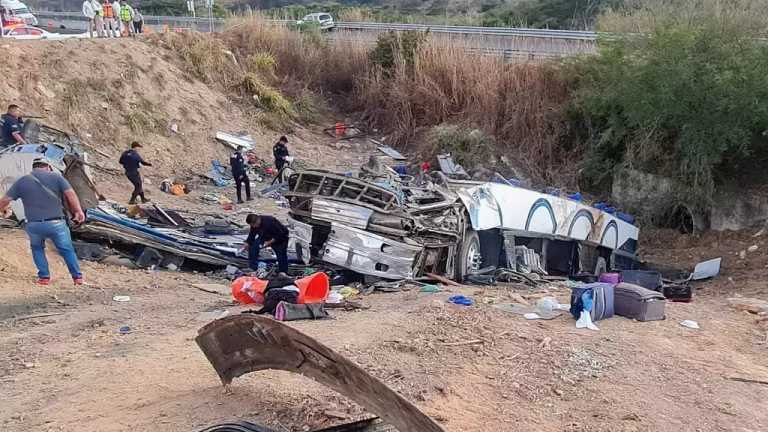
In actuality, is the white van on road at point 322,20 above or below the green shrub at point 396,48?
above

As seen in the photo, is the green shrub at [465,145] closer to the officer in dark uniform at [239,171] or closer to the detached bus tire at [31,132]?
the officer in dark uniform at [239,171]

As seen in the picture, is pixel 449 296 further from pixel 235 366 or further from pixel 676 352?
pixel 235 366

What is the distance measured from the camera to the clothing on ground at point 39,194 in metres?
7.51

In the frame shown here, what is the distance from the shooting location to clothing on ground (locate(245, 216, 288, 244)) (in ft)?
31.9

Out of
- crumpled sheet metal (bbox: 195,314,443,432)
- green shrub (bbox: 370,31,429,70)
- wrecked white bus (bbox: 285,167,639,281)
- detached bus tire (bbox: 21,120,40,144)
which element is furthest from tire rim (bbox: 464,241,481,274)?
green shrub (bbox: 370,31,429,70)

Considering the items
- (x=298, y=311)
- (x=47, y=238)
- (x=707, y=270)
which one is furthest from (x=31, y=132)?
(x=707, y=270)

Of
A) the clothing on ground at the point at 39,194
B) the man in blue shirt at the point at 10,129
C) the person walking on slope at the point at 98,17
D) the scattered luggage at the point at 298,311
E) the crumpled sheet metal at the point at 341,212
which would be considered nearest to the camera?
the scattered luggage at the point at 298,311

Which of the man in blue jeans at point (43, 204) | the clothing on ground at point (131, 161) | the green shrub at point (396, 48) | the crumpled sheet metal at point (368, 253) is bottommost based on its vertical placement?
the crumpled sheet metal at point (368, 253)

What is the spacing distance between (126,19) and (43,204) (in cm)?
1507

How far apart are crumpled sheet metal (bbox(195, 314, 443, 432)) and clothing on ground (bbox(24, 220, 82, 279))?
4104 millimetres

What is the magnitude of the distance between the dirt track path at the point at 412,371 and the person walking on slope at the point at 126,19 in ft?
48.4

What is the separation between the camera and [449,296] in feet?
27.6

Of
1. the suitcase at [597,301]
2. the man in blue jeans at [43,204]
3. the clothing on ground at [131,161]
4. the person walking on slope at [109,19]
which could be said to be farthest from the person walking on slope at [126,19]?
the suitcase at [597,301]

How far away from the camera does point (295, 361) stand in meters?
3.79
